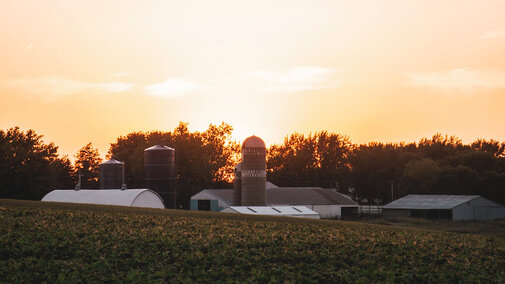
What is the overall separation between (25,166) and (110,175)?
1319 centimetres

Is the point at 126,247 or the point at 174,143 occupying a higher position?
the point at 174,143

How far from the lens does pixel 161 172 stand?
2933 inches

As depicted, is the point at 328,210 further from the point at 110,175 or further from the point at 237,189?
the point at 110,175

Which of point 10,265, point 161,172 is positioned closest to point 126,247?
point 10,265

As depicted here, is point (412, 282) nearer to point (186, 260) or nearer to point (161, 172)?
point (186, 260)

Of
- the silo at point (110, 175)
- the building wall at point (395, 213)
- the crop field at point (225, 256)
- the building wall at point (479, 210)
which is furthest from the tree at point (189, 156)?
the crop field at point (225, 256)

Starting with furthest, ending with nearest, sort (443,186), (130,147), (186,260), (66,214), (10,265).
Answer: (130,147) → (443,186) → (66,214) → (186,260) → (10,265)

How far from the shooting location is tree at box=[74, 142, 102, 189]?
109 meters

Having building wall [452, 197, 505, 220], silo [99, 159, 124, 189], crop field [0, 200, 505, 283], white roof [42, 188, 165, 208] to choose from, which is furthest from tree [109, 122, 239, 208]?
crop field [0, 200, 505, 283]

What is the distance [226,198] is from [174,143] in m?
16.8

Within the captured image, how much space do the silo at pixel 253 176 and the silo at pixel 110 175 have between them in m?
18.8

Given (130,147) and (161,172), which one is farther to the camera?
(130,147)

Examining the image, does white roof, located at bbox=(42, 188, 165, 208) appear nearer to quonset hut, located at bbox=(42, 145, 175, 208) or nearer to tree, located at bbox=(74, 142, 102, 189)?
quonset hut, located at bbox=(42, 145, 175, 208)

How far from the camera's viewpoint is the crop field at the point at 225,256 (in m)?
19.8
